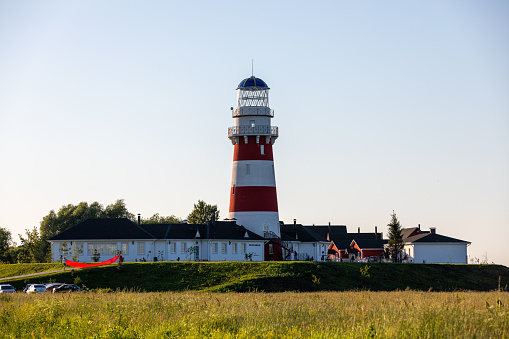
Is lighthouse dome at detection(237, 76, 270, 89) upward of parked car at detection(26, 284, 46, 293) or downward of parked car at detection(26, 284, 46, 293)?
upward

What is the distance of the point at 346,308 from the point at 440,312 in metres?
4.43

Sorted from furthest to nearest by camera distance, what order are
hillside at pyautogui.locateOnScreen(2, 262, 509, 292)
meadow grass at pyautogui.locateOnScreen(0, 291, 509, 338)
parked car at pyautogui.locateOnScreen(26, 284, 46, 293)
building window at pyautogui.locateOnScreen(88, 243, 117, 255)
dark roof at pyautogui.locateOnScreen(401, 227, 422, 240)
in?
dark roof at pyautogui.locateOnScreen(401, 227, 422, 240) → building window at pyautogui.locateOnScreen(88, 243, 117, 255) → hillside at pyautogui.locateOnScreen(2, 262, 509, 292) → parked car at pyautogui.locateOnScreen(26, 284, 46, 293) → meadow grass at pyautogui.locateOnScreen(0, 291, 509, 338)

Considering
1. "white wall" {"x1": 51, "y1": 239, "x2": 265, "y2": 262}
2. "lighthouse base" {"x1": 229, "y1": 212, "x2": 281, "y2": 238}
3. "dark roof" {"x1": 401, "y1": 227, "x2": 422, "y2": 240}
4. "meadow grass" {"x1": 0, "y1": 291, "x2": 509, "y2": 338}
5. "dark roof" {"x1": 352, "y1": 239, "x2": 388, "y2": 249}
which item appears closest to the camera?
"meadow grass" {"x1": 0, "y1": 291, "x2": 509, "y2": 338}

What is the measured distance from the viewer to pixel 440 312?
21.1 meters

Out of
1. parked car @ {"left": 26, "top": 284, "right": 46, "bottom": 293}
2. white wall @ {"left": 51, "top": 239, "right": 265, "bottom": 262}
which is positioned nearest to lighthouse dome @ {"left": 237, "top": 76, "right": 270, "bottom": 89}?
white wall @ {"left": 51, "top": 239, "right": 265, "bottom": 262}

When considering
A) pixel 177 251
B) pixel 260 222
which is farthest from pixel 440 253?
pixel 177 251

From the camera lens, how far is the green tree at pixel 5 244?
8886 cm

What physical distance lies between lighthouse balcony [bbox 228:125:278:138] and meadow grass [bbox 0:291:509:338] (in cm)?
4327

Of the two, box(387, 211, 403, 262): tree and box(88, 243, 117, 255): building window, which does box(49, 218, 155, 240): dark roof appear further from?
box(387, 211, 403, 262): tree

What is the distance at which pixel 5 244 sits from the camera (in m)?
106

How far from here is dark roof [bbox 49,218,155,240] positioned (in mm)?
66062

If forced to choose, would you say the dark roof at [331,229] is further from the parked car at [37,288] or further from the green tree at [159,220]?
the parked car at [37,288]

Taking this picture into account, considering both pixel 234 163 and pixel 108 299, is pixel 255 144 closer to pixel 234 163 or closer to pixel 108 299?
pixel 234 163

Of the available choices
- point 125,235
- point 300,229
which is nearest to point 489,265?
point 300,229
